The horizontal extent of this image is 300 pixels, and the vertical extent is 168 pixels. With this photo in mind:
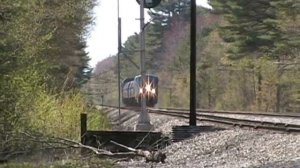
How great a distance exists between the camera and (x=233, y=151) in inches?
648

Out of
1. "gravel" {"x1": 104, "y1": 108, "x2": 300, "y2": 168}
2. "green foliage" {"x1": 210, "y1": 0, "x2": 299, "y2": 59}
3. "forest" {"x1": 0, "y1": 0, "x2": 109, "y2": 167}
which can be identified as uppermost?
"green foliage" {"x1": 210, "y1": 0, "x2": 299, "y2": 59}

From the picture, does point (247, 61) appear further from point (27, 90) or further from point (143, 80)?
point (27, 90)

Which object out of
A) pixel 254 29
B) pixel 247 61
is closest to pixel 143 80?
pixel 254 29

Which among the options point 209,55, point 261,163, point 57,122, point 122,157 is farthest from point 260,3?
point 261,163

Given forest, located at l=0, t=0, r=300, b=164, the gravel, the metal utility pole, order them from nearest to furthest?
the gravel → forest, located at l=0, t=0, r=300, b=164 → the metal utility pole

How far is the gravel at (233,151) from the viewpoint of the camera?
46.7 feet

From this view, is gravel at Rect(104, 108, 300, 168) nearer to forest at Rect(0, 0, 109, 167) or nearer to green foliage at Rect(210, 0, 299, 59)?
forest at Rect(0, 0, 109, 167)

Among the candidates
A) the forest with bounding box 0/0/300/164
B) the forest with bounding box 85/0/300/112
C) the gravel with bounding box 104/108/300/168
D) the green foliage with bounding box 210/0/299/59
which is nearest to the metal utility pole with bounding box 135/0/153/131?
the forest with bounding box 0/0/300/164

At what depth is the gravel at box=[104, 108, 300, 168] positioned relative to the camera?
46.7 ft

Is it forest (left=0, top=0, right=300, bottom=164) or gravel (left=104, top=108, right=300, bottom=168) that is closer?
gravel (left=104, top=108, right=300, bottom=168)

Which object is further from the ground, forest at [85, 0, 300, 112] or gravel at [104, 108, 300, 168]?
forest at [85, 0, 300, 112]

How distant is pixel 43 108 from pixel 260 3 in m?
31.7

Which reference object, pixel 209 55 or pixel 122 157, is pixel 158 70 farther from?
pixel 122 157

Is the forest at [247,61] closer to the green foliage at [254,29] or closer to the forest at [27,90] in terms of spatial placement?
the green foliage at [254,29]
